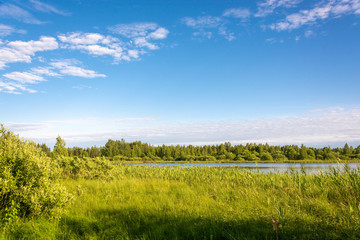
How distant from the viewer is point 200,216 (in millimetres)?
5840

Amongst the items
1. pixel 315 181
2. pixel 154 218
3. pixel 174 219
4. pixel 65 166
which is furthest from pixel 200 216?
pixel 65 166

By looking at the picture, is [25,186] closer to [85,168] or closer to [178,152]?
[85,168]

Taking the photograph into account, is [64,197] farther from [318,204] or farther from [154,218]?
[318,204]

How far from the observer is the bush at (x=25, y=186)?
5.87 metres

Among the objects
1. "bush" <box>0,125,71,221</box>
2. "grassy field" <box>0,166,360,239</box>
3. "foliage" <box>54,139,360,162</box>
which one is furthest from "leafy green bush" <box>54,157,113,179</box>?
"foliage" <box>54,139,360,162</box>

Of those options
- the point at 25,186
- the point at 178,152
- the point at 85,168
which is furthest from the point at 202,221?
the point at 178,152

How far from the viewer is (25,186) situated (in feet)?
19.9

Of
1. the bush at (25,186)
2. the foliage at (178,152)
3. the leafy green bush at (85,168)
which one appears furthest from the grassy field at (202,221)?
the foliage at (178,152)

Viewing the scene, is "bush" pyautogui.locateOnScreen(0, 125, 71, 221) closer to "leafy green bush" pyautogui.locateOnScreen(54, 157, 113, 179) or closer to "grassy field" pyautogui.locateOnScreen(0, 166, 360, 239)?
"grassy field" pyautogui.locateOnScreen(0, 166, 360, 239)

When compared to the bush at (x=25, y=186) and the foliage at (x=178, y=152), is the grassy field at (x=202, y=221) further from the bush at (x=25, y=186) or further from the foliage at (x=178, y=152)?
the foliage at (x=178, y=152)

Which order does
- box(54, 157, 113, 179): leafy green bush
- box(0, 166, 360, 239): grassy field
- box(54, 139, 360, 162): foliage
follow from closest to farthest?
box(0, 166, 360, 239): grassy field, box(54, 157, 113, 179): leafy green bush, box(54, 139, 360, 162): foliage

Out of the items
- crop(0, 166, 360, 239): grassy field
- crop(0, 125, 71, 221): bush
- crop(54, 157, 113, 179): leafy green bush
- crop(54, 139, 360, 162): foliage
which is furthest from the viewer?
crop(54, 139, 360, 162): foliage

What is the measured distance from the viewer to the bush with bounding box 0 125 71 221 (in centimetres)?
587

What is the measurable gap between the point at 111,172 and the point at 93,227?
11.1m
